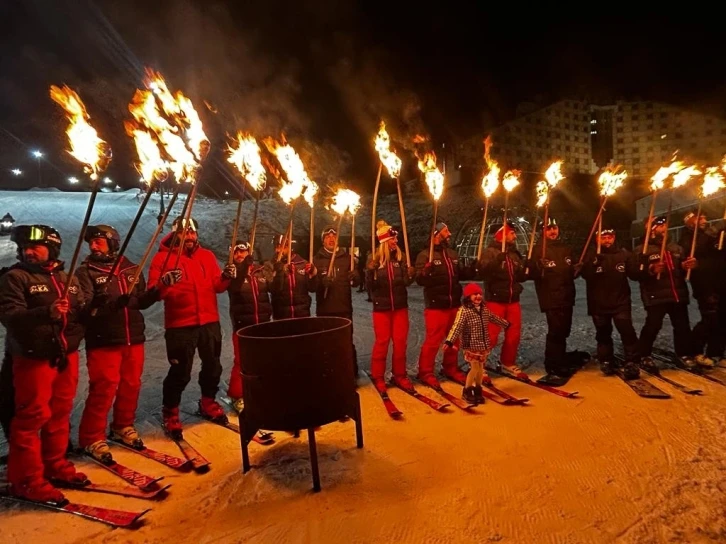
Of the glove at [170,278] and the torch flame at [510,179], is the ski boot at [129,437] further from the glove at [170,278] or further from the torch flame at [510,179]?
the torch flame at [510,179]

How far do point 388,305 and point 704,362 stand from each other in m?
4.78

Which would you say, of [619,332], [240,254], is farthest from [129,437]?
[619,332]

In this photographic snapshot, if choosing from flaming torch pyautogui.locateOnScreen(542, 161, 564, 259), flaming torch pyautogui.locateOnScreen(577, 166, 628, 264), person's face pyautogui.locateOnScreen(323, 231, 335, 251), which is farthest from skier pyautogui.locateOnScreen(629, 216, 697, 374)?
person's face pyautogui.locateOnScreen(323, 231, 335, 251)

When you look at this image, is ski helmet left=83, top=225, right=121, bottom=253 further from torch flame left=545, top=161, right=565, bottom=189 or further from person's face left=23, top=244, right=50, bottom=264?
torch flame left=545, top=161, right=565, bottom=189

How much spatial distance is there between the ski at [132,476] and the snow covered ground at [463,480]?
80 millimetres

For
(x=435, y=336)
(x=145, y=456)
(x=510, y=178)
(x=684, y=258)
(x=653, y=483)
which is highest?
(x=510, y=178)

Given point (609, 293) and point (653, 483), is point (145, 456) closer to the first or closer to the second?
point (653, 483)

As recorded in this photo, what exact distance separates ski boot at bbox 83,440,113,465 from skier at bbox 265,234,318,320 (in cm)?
259

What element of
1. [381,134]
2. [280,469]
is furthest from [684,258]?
[280,469]

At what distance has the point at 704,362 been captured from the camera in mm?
6422

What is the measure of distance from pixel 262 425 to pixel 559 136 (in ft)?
98.4

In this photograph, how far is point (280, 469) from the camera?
13.1ft

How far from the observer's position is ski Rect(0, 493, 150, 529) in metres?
3.24

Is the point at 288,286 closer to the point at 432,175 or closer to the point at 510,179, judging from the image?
the point at 432,175
